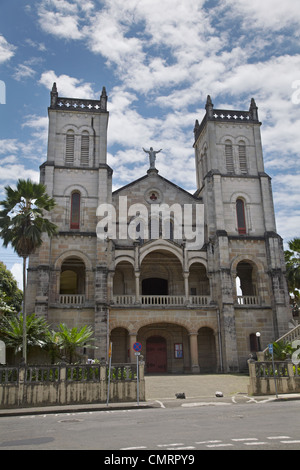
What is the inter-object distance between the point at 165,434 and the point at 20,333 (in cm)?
1441

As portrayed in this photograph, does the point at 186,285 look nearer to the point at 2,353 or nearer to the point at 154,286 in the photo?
the point at 154,286

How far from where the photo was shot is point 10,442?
27.7 ft

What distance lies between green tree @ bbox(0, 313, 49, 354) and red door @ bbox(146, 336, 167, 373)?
11.3 meters

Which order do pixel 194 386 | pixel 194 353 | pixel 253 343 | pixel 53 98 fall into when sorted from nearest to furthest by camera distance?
pixel 194 386, pixel 194 353, pixel 253 343, pixel 53 98

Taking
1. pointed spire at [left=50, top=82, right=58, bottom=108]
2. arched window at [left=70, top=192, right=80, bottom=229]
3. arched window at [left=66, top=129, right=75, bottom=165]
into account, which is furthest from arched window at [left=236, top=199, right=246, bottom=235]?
pointed spire at [left=50, top=82, right=58, bottom=108]

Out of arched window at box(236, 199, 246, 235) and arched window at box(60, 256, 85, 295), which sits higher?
arched window at box(236, 199, 246, 235)

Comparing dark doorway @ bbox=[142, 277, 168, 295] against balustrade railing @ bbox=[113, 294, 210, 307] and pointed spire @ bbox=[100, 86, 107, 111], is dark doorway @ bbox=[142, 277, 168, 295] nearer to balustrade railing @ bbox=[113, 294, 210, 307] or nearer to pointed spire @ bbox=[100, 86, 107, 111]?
balustrade railing @ bbox=[113, 294, 210, 307]

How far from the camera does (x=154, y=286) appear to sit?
112ft

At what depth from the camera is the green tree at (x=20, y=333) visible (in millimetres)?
21438

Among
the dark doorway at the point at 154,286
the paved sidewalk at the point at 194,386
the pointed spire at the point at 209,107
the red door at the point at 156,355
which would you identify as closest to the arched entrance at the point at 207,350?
the red door at the point at 156,355

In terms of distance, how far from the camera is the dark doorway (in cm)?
3400

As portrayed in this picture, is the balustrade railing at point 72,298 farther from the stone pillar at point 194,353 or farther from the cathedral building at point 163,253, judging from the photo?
the stone pillar at point 194,353

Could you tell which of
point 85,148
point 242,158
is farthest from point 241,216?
point 85,148

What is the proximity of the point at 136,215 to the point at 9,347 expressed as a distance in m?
14.5
